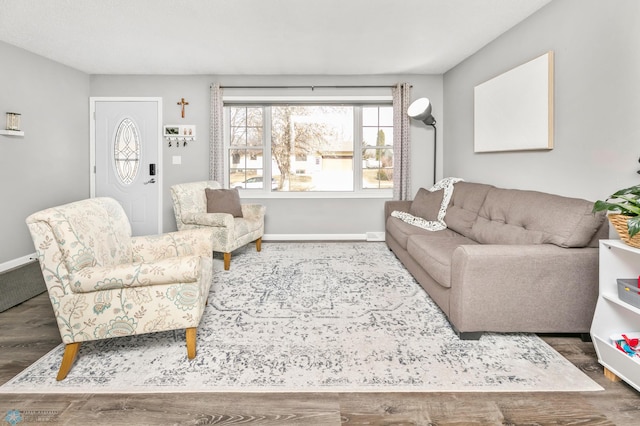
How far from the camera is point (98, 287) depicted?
1.79 m

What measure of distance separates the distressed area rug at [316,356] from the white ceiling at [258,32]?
2.42 meters

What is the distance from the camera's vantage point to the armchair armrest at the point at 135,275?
5.85ft

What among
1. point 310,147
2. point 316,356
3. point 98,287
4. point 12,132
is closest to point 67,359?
point 98,287

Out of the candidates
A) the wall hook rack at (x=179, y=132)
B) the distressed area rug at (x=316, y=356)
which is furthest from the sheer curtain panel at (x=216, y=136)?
the distressed area rug at (x=316, y=356)

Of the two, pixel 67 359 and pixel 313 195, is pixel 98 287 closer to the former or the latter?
pixel 67 359

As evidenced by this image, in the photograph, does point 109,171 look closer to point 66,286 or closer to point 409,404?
point 66,286

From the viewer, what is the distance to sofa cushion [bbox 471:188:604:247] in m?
2.13

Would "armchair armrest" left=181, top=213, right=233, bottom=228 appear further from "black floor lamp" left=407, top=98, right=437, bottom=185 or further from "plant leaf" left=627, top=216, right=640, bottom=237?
"plant leaf" left=627, top=216, right=640, bottom=237

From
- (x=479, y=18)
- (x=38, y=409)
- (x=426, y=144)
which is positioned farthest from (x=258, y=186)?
(x=38, y=409)

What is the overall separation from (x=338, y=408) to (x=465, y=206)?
8.63ft

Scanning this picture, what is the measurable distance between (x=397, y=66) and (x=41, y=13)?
378 centimetres

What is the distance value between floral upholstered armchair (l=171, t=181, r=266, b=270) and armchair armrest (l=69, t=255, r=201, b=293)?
1904mm

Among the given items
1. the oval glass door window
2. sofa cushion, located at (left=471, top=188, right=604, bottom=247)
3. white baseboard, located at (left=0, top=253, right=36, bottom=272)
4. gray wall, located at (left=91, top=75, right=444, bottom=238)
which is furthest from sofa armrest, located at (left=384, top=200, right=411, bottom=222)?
white baseboard, located at (left=0, top=253, right=36, bottom=272)

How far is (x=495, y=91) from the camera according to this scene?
3.58m
